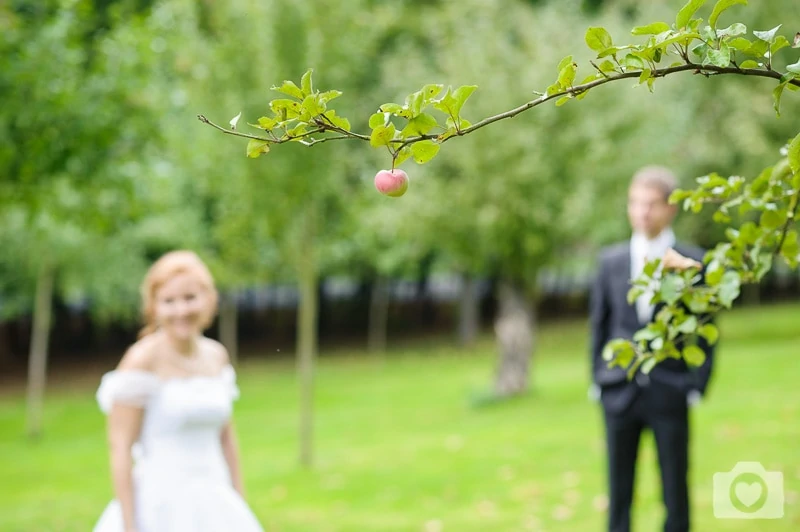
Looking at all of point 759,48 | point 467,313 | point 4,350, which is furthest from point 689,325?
point 4,350

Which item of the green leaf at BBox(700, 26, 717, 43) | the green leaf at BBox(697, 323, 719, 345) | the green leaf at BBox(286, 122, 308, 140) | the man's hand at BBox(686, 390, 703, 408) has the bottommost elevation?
the man's hand at BBox(686, 390, 703, 408)

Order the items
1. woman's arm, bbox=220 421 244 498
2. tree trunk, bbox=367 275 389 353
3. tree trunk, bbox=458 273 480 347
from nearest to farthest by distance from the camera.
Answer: woman's arm, bbox=220 421 244 498, tree trunk, bbox=458 273 480 347, tree trunk, bbox=367 275 389 353

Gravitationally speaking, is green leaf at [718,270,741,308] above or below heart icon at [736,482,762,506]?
above

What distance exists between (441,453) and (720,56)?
1010 centimetres

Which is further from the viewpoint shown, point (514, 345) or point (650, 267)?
point (514, 345)

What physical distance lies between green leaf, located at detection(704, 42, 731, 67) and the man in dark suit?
3.20m

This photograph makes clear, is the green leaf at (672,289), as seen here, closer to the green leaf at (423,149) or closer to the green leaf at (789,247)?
the green leaf at (789,247)

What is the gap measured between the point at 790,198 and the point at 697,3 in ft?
3.75

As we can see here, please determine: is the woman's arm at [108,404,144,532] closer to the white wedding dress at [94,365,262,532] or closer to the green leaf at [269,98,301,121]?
the white wedding dress at [94,365,262,532]

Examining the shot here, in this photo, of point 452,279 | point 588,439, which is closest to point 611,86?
point 588,439

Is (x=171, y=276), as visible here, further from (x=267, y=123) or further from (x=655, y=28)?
(x=655, y=28)

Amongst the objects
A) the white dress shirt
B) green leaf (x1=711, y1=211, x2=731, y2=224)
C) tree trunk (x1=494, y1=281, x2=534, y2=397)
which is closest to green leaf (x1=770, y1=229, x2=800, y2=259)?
green leaf (x1=711, y1=211, x2=731, y2=224)

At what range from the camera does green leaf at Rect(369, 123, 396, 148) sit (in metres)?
1.78

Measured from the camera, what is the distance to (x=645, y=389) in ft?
16.6
